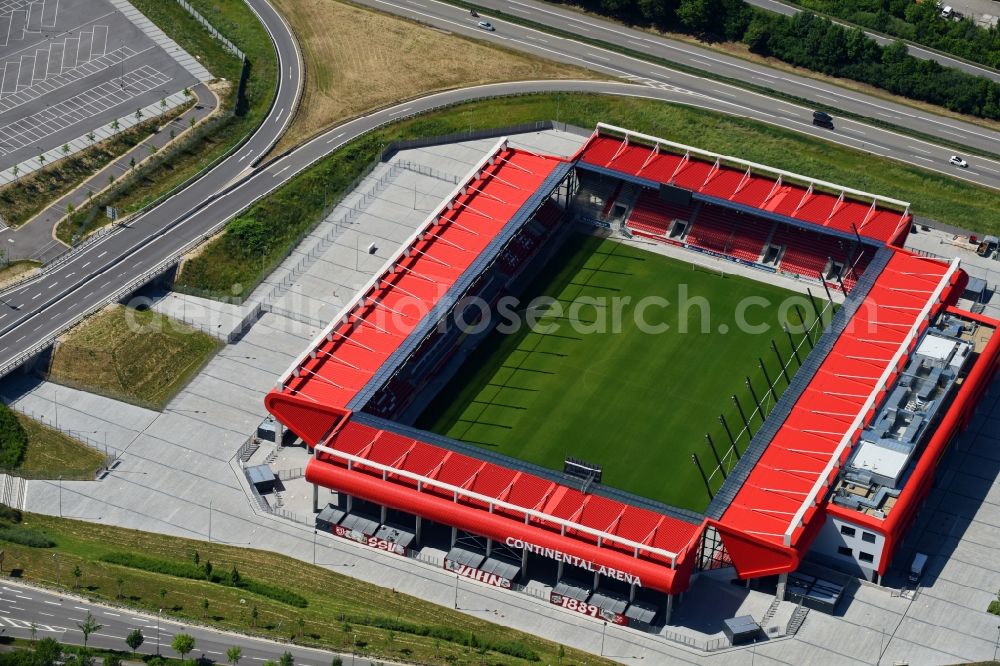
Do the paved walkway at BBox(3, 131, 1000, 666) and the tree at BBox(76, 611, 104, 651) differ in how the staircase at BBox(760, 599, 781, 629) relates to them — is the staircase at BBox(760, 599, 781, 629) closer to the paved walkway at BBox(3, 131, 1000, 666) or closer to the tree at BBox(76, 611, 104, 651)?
the paved walkway at BBox(3, 131, 1000, 666)

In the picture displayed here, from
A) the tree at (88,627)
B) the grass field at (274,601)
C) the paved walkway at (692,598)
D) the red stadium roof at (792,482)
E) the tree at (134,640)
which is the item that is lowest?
the tree at (88,627)

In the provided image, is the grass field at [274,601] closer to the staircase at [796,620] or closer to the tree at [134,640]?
the tree at [134,640]

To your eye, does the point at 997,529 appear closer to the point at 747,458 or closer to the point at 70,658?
the point at 747,458

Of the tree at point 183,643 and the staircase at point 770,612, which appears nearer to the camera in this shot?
the tree at point 183,643

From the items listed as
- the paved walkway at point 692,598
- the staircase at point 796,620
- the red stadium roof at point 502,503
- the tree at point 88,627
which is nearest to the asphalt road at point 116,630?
the tree at point 88,627

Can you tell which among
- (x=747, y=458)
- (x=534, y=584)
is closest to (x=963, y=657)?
(x=747, y=458)
